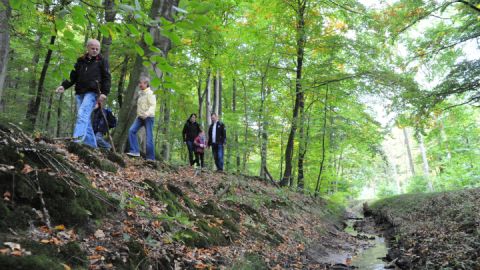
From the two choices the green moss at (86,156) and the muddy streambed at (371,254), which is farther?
the muddy streambed at (371,254)

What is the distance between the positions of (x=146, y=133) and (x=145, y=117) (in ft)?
1.29

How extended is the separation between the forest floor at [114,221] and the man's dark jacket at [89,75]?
1340 millimetres

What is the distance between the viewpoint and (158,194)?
525 cm

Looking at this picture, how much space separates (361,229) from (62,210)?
12608mm

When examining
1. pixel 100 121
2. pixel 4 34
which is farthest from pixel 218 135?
pixel 4 34

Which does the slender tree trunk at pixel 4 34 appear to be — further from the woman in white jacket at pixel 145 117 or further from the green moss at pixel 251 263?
the green moss at pixel 251 263

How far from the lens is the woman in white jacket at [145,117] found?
7.85 meters

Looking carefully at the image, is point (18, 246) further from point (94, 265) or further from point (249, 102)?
point (249, 102)

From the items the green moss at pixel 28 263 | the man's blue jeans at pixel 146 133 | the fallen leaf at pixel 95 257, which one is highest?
the man's blue jeans at pixel 146 133

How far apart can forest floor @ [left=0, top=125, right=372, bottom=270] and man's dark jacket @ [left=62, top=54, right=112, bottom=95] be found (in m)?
1.34

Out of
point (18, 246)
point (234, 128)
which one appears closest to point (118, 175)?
point (18, 246)

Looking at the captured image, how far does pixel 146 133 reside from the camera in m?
7.96

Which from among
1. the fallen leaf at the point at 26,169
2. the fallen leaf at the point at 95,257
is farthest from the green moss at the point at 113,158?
the fallen leaf at the point at 95,257

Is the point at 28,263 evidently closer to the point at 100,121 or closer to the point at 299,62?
the point at 100,121
